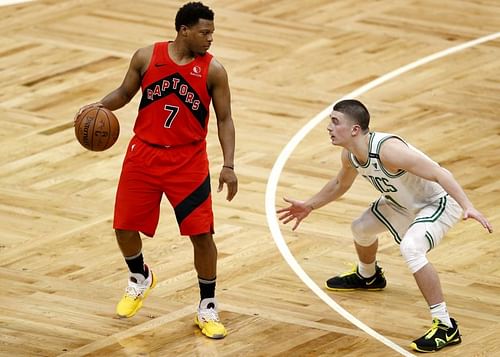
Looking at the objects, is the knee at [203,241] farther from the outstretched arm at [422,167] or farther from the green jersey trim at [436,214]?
→ the green jersey trim at [436,214]

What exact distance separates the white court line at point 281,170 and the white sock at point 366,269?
280 millimetres

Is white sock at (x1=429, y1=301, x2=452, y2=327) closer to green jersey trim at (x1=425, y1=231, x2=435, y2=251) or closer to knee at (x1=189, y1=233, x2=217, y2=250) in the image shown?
green jersey trim at (x1=425, y1=231, x2=435, y2=251)

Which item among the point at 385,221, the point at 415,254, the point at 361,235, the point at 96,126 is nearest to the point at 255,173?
the point at 361,235

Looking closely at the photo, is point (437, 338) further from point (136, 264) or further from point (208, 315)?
point (136, 264)

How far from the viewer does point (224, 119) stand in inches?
332

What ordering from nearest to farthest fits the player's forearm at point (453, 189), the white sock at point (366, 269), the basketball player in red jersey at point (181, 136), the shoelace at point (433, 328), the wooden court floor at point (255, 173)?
1. the player's forearm at point (453, 189)
2. the basketball player in red jersey at point (181, 136)
3. the shoelace at point (433, 328)
4. the wooden court floor at point (255, 173)
5. the white sock at point (366, 269)

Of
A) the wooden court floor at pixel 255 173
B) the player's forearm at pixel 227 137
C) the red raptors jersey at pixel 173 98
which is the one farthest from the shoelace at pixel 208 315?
the red raptors jersey at pixel 173 98

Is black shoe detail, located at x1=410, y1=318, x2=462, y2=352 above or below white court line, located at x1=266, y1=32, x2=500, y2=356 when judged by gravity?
above

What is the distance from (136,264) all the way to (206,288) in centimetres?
51

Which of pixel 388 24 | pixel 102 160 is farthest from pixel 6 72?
pixel 388 24

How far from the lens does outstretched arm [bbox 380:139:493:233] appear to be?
8.09 meters

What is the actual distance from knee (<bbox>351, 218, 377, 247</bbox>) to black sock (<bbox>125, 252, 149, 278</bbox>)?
1369 millimetres

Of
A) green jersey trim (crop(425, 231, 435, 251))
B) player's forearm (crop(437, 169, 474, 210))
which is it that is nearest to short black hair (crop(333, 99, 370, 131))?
player's forearm (crop(437, 169, 474, 210))

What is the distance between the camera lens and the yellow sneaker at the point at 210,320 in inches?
340
